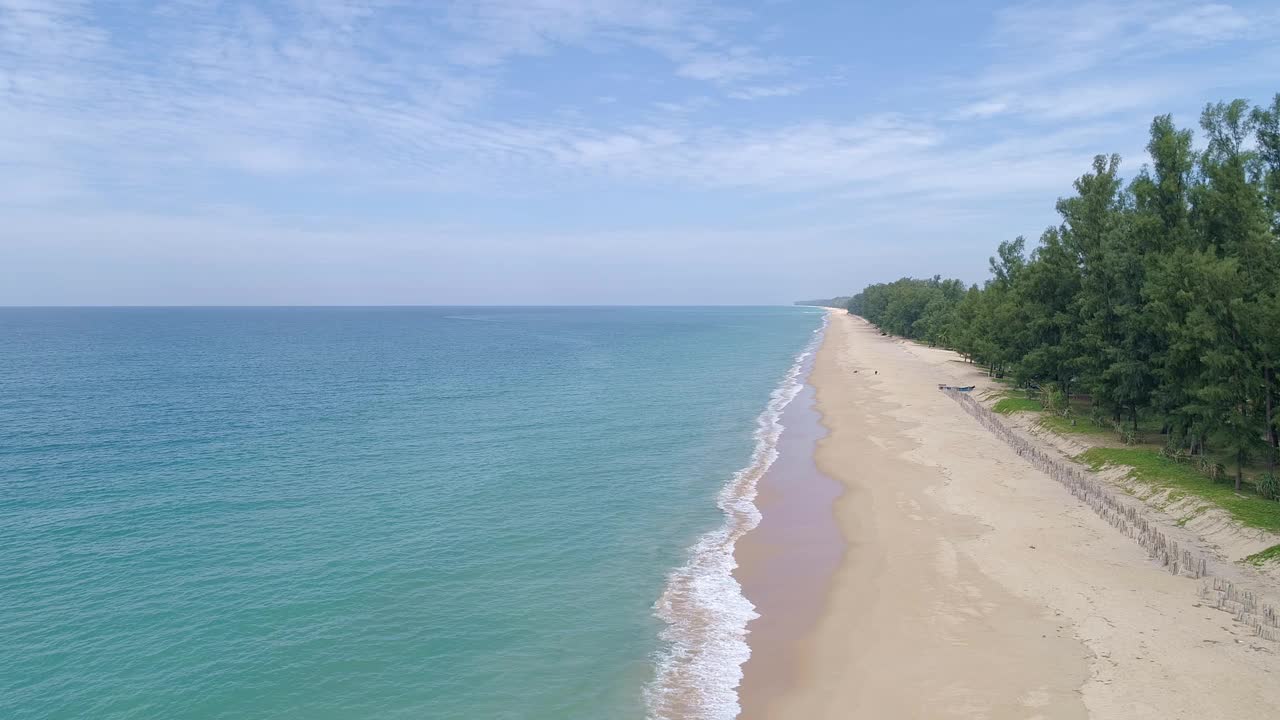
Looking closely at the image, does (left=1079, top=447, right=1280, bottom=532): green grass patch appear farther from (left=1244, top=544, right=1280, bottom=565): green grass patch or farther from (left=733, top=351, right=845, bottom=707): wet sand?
(left=733, top=351, right=845, bottom=707): wet sand

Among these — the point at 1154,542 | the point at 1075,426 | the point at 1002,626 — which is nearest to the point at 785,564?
the point at 1002,626

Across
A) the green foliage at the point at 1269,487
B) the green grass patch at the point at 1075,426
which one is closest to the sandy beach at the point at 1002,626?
the green foliage at the point at 1269,487

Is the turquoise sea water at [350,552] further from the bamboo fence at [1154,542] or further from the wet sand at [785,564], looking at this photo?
the bamboo fence at [1154,542]

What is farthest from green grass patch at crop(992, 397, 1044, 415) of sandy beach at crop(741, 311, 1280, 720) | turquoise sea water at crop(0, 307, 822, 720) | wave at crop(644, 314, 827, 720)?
wave at crop(644, 314, 827, 720)

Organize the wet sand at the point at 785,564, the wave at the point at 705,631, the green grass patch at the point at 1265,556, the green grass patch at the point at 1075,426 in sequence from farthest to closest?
the green grass patch at the point at 1075,426 → the green grass patch at the point at 1265,556 → the wet sand at the point at 785,564 → the wave at the point at 705,631

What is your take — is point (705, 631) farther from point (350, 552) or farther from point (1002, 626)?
point (350, 552)

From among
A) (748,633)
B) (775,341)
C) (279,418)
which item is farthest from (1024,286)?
(775,341)
